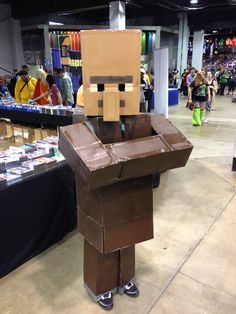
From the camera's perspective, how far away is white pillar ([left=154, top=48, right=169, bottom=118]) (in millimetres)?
4379

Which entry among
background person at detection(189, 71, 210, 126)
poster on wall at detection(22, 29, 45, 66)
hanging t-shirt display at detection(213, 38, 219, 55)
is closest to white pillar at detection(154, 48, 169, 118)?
background person at detection(189, 71, 210, 126)

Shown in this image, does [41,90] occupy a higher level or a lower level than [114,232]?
higher

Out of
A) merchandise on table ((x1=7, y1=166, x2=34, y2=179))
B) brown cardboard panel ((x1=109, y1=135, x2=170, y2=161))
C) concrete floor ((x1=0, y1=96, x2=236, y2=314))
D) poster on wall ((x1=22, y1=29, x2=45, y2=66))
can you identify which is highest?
poster on wall ((x1=22, y1=29, x2=45, y2=66))

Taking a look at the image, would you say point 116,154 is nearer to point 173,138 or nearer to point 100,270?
point 173,138

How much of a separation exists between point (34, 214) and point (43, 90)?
3.79 meters

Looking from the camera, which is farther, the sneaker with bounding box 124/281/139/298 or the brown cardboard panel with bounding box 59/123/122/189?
the sneaker with bounding box 124/281/139/298

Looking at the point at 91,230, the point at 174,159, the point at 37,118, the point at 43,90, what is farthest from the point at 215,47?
the point at 91,230

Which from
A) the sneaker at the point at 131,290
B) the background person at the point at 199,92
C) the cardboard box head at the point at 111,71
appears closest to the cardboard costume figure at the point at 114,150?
the cardboard box head at the point at 111,71

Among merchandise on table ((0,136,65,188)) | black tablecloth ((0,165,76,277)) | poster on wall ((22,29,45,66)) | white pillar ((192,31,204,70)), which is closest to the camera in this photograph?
black tablecloth ((0,165,76,277))

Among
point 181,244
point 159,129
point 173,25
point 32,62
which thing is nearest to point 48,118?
point 181,244

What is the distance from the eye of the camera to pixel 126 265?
6.70 ft

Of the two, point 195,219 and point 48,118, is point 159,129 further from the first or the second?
point 48,118

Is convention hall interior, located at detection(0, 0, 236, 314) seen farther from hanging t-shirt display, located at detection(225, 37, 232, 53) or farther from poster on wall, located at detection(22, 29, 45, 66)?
hanging t-shirt display, located at detection(225, 37, 232, 53)

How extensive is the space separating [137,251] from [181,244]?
1.39 feet
